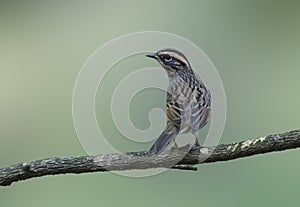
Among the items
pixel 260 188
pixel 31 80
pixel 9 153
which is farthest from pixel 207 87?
pixel 31 80

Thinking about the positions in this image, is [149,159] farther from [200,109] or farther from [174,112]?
[200,109]

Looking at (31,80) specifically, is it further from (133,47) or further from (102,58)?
(102,58)

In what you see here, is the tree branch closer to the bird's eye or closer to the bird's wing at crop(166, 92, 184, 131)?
the bird's wing at crop(166, 92, 184, 131)

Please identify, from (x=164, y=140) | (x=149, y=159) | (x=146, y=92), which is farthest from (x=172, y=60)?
(x=146, y=92)

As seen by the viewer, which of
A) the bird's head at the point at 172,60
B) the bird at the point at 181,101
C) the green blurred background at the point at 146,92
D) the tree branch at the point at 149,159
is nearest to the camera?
the tree branch at the point at 149,159

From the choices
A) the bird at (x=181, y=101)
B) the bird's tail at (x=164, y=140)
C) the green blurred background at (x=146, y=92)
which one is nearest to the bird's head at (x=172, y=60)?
the bird at (x=181, y=101)

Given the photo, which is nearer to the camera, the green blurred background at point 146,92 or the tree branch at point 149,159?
the tree branch at point 149,159

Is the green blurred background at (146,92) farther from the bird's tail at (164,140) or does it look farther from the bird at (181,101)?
the bird's tail at (164,140)
